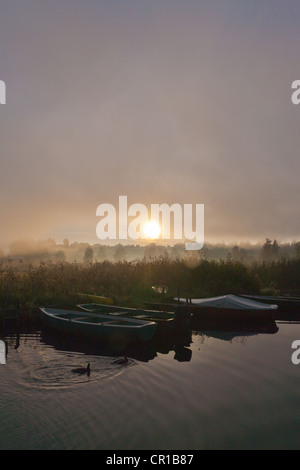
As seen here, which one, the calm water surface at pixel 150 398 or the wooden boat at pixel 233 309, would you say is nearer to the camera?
the calm water surface at pixel 150 398

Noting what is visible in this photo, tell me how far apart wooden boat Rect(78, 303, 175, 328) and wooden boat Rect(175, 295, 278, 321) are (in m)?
2.82

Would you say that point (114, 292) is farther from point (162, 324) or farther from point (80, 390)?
point (80, 390)

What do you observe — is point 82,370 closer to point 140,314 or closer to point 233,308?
point 140,314

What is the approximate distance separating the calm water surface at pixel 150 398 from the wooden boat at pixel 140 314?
65.9 inches

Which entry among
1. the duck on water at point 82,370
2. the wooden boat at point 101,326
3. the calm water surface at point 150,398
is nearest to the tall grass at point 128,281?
A: the wooden boat at point 101,326

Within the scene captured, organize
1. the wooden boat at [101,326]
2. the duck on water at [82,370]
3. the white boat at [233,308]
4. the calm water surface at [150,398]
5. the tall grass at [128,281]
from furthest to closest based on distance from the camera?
the tall grass at [128,281] → the white boat at [233,308] → the wooden boat at [101,326] → the duck on water at [82,370] → the calm water surface at [150,398]

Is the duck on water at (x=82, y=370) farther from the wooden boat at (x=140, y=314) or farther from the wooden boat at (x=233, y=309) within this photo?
the wooden boat at (x=233, y=309)

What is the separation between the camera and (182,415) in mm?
11109

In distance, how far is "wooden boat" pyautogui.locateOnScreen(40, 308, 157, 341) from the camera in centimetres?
1869

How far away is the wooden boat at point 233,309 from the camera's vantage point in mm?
25875

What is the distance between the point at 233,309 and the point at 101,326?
10.7 metres

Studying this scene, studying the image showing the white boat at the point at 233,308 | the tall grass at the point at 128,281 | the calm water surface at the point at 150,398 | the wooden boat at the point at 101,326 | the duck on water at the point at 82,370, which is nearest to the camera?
the calm water surface at the point at 150,398

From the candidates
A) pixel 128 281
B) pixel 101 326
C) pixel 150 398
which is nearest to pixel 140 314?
pixel 101 326
